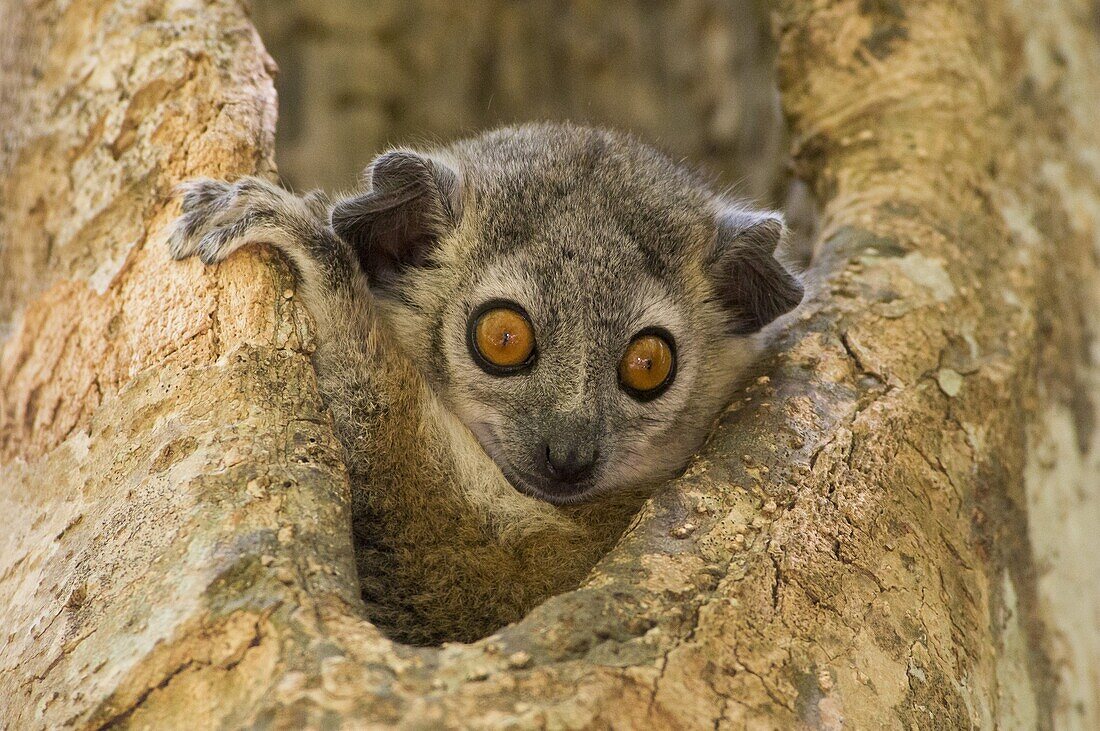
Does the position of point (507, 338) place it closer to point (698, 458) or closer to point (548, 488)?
point (548, 488)

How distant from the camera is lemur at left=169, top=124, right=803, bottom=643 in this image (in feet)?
8.29

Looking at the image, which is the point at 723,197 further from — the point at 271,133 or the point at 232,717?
the point at 232,717

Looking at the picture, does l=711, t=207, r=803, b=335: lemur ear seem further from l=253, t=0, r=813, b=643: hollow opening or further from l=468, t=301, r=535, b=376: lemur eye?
l=253, t=0, r=813, b=643: hollow opening

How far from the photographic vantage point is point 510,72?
6.41 meters

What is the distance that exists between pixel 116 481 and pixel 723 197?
2.25 m

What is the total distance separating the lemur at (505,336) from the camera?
2.53 m

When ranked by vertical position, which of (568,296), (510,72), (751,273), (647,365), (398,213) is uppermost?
(510,72)

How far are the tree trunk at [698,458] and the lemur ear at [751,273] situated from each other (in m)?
0.14

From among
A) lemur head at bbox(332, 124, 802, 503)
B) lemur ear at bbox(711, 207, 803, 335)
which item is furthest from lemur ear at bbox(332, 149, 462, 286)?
lemur ear at bbox(711, 207, 803, 335)

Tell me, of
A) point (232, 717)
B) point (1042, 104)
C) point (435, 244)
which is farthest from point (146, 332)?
point (1042, 104)

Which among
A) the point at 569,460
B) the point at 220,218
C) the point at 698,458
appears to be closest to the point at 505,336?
the point at 569,460

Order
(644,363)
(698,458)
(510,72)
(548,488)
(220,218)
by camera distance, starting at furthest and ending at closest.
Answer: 1. (510,72)
2. (644,363)
3. (548,488)
4. (698,458)
5. (220,218)

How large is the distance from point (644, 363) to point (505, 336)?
1.39ft

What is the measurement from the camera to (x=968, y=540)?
8.94ft
